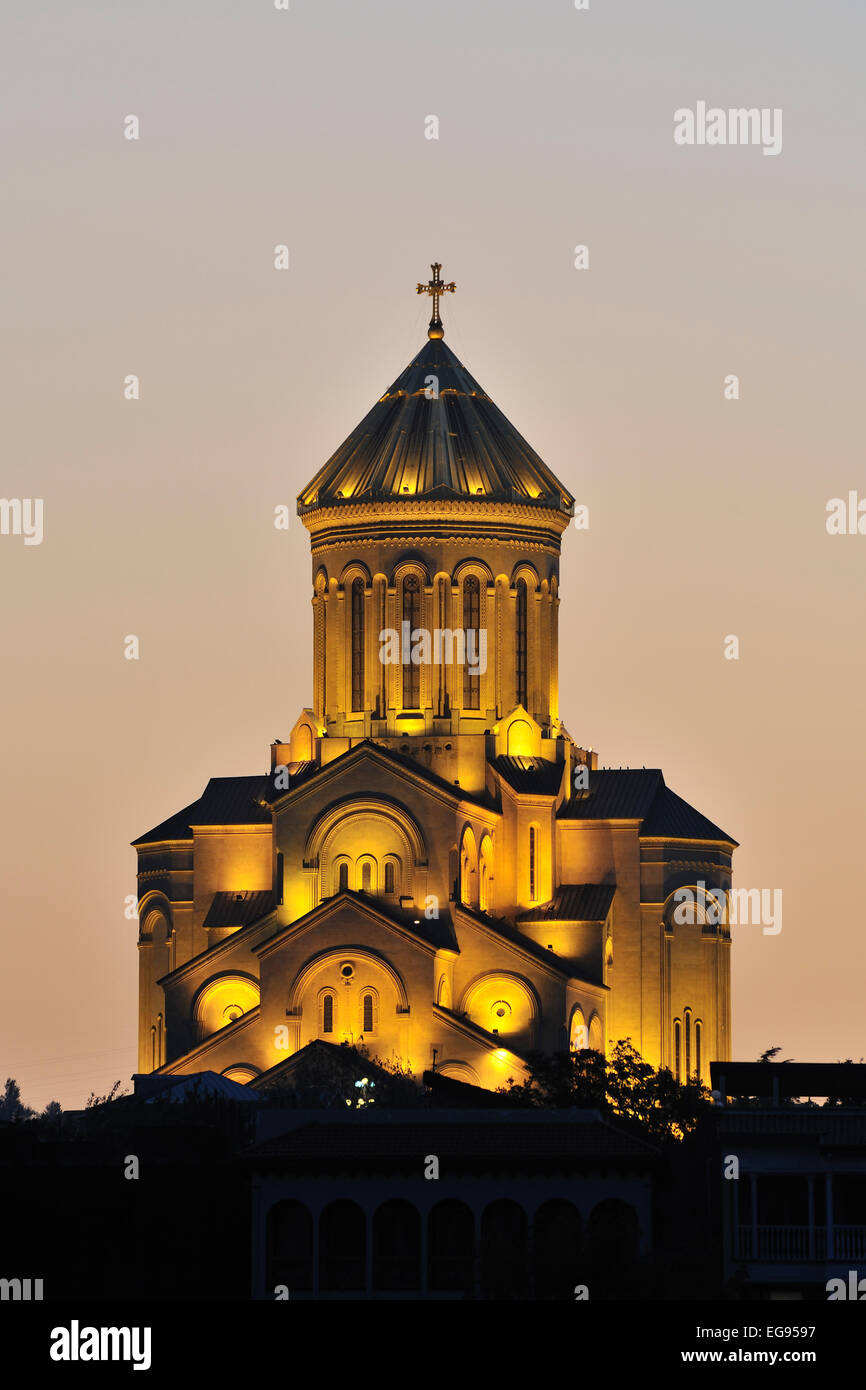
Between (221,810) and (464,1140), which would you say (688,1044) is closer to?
(221,810)

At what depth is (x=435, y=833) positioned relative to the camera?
11888cm

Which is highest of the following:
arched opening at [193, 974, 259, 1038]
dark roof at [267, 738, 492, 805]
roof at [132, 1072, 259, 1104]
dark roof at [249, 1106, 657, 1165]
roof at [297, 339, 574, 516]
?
roof at [297, 339, 574, 516]

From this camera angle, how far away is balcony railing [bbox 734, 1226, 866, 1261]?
8656 centimetres

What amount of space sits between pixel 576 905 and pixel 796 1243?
35088 millimetres

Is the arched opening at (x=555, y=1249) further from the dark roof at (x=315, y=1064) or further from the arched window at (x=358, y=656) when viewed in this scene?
the arched window at (x=358, y=656)

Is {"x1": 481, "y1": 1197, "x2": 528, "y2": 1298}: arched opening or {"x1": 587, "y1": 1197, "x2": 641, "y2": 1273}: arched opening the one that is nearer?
{"x1": 481, "y1": 1197, "x2": 528, "y2": 1298}: arched opening

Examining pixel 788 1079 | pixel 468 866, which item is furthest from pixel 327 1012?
pixel 788 1079

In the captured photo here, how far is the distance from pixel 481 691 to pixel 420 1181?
3519 cm

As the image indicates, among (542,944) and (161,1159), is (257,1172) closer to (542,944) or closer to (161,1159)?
(161,1159)

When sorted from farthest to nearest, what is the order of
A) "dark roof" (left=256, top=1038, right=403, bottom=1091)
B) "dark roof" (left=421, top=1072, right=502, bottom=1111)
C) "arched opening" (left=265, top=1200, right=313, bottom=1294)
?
"dark roof" (left=256, top=1038, right=403, bottom=1091) → "dark roof" (left=421, top=1072, right=502, bottom=1111) → "arched opening" (left=265, top=1200, right=313, bottom=1294)

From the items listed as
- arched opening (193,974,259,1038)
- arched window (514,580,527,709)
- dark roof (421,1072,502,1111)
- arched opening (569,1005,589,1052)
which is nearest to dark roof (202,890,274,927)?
arched opening (193,974,259,1038)

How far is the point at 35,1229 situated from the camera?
3580 inches

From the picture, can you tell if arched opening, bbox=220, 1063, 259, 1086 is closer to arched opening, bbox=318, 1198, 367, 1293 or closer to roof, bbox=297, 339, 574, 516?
roof, bbox=297, 339, 574, 516

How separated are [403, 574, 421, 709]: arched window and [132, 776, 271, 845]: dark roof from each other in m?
5.28
